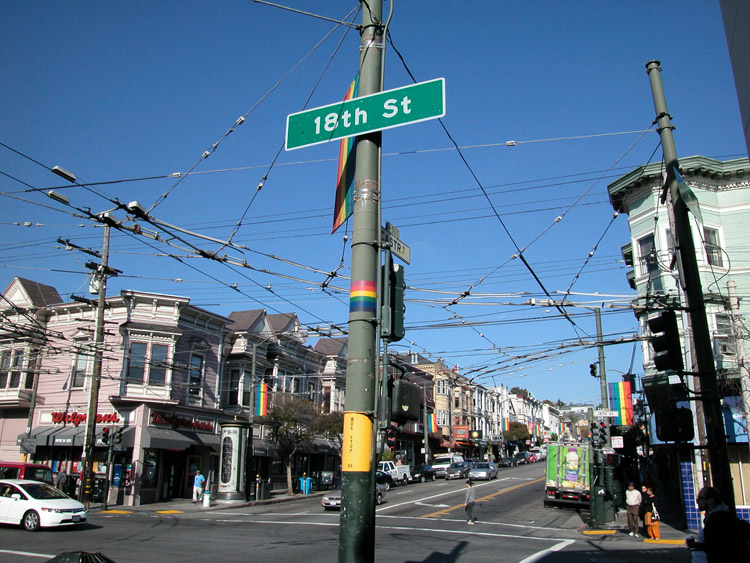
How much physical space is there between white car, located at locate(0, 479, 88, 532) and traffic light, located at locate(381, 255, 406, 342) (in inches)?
644

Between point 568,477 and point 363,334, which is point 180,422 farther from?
point 363,334

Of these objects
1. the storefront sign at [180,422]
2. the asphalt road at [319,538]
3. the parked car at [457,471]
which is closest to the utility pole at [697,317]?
the asphalt road at [319,538]

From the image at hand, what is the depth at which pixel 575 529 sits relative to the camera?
20.9 m

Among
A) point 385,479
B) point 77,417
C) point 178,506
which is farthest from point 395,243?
point 385,479

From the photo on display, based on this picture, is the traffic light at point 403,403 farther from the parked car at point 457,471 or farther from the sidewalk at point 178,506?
the parked car at point 457,471

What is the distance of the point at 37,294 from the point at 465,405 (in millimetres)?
56014

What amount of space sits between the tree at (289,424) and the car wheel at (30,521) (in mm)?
17762

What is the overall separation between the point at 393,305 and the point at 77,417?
30.3m

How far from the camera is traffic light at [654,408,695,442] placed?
27.8 feet

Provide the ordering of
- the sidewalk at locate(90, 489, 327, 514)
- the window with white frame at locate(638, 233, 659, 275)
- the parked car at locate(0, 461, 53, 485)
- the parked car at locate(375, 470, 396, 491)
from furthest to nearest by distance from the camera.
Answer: the parked car at locate(375, 470, 396, 491) → the parked car at locate(0, 461, 53, 485) → the sidewalk at locate(90, 489, 327, 514) → the window with white frame at locate(638, 233, 659, 275)

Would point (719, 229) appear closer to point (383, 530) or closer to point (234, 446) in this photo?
point (383, 530)

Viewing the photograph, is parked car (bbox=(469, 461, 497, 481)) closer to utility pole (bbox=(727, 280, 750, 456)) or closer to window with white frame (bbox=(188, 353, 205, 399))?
window with white frame (bbox=(188, 353, 205, 399))

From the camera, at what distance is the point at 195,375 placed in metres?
34.2

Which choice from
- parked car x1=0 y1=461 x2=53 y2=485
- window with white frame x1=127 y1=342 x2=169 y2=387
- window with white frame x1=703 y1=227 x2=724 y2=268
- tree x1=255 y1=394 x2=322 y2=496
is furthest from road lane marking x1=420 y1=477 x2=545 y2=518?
parked car x1=0 y1=461 x2=53 y2=485
